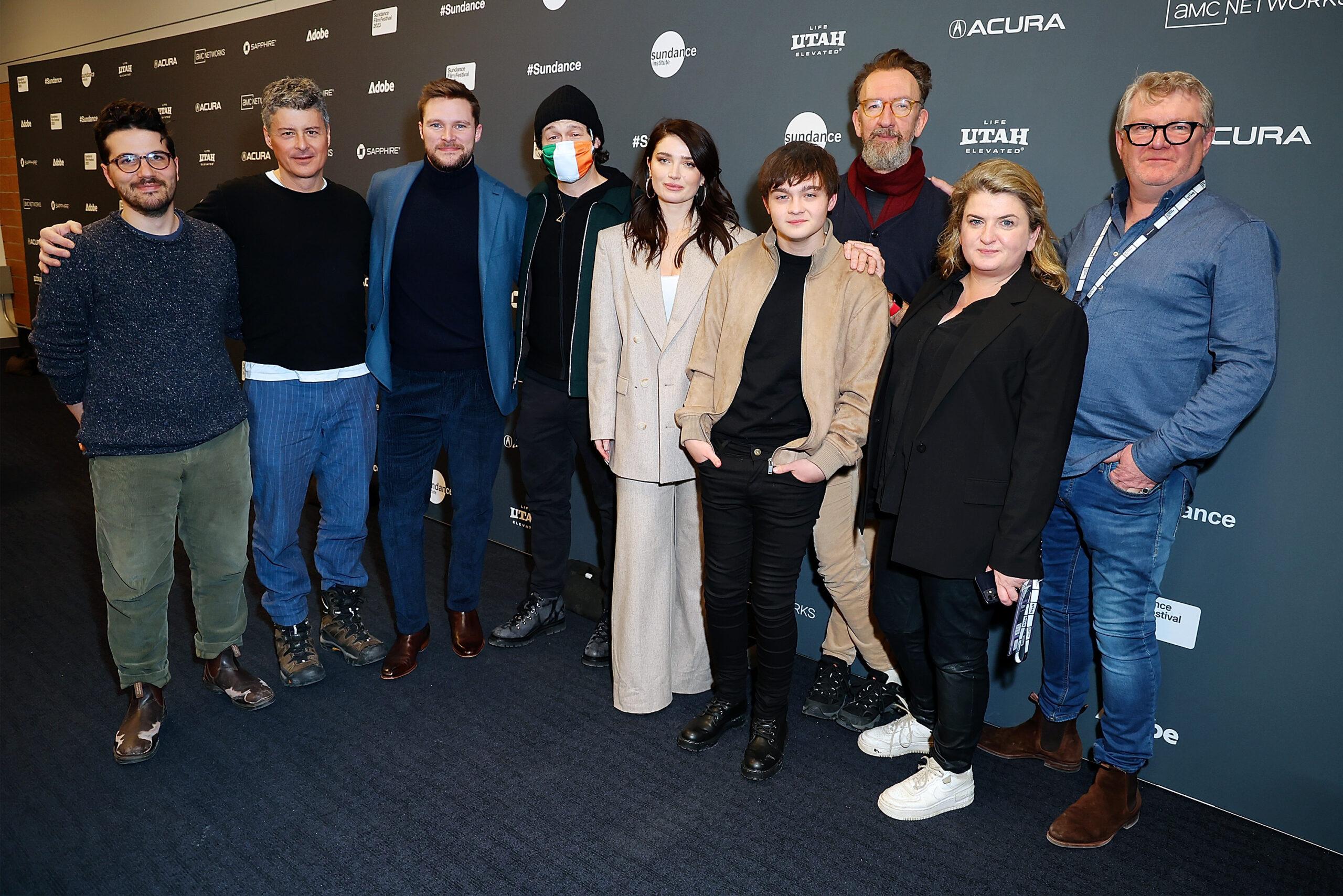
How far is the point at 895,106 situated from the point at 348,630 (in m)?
2.37

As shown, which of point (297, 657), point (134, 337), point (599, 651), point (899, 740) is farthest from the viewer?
point (599, 651)

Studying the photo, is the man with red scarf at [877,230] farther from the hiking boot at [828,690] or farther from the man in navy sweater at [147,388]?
the man in navy sweater at [147,388]

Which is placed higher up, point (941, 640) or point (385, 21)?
point (385, 21)

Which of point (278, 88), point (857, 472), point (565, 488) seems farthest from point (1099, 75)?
point (278, 88)

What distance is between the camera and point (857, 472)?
2.49 metres

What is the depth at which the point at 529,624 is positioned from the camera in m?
3.11

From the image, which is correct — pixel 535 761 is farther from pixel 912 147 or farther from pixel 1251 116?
pixel 1251 116

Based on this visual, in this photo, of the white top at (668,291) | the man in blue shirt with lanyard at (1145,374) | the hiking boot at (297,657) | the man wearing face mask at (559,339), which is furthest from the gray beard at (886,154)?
the hiking boot at (297,657)

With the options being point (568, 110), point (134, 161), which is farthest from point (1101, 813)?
point (134, 161)

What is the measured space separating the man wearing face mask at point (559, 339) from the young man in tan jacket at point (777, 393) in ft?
1.90

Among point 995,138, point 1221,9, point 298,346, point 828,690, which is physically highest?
point 1221,9

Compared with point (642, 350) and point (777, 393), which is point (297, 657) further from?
point (777, 393)

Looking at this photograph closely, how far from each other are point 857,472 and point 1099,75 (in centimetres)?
119

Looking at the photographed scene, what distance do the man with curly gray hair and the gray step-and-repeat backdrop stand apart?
125 cm
